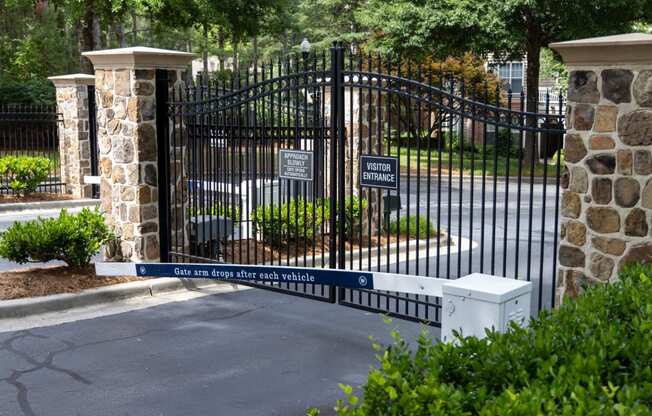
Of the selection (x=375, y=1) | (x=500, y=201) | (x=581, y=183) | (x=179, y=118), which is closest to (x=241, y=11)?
(x=375, y=1)

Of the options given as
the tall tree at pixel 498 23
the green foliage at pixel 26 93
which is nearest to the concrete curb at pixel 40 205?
the tall tree at pixel 498 23

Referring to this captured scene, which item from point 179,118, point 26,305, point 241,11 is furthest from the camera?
point 241,11

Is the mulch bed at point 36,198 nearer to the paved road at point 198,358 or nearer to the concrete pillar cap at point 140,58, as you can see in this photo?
the concrete pillar cap at point 140,58

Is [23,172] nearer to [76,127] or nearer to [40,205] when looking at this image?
[40,205]

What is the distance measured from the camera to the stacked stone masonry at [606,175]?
6203 millimetres

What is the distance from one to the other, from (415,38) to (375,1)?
4.04 meters

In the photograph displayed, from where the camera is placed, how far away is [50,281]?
30.5ft

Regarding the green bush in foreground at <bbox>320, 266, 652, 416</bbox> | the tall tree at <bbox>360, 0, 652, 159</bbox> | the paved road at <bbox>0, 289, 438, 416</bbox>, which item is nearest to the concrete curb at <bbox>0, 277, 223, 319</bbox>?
the paved road at <bbox>0, 289, 438, 416</bbox>

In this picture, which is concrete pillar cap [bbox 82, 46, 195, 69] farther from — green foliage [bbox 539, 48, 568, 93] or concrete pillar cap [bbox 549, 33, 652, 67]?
green foliage [bbox 539, 48, 568, 93]

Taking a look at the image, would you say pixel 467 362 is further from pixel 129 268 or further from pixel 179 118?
pixel 179 118

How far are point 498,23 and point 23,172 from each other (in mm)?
16602

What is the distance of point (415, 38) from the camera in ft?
92.8

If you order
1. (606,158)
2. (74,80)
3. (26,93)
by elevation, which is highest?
(26,93)

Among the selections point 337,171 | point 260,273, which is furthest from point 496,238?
point 260,273
